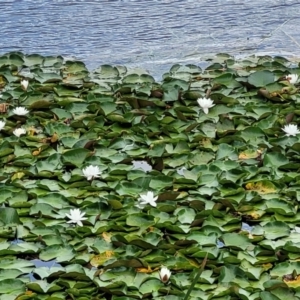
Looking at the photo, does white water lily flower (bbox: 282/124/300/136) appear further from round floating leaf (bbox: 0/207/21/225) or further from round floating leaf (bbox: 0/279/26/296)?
round floating leaf (bbox: 0/279/26/296)

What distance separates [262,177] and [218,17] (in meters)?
1.90

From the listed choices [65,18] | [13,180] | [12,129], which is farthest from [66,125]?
[65,18]

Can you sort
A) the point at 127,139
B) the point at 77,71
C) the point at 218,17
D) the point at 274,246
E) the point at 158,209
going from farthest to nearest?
the point at 218,17, the point at 77,71, the point at 127,139, the point at 158,209, the point at 274,246

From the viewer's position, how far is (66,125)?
10.6ft

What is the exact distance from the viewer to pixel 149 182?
2.78 meters

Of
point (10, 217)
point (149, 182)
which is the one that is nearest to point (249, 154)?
point (149, 182)

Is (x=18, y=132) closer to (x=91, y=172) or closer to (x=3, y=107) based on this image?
(x=3, y=107)

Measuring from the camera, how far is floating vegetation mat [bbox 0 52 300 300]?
2330 mm

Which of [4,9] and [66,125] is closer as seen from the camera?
[66,125]

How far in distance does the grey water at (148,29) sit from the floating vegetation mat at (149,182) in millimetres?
289

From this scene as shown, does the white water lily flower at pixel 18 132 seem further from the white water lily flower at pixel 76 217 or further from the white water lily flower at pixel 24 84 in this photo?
the white water lily flower at pixel 76 217

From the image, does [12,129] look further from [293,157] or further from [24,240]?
[293,157]

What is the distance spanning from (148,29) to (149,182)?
1792mm

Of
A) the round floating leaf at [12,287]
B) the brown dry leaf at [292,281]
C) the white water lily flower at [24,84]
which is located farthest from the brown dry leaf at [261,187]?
the white water lily flower at [24,84]
